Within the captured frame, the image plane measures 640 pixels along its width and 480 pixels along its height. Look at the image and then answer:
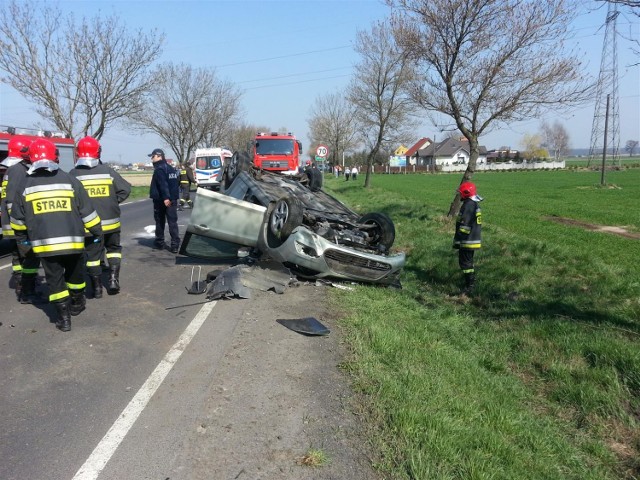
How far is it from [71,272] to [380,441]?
370 centimetres

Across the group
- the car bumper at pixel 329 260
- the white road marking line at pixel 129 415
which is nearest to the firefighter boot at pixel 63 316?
the white road marking line at pixel 129 415

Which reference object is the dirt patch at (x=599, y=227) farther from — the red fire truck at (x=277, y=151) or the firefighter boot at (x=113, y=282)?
the red fire truck at (x=277, y=151)

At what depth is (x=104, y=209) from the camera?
632 centimetres

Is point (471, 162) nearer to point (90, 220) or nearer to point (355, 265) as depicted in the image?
point (355, 265)

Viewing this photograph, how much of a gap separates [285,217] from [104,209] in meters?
2.19

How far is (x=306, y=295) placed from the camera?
652 centimetres

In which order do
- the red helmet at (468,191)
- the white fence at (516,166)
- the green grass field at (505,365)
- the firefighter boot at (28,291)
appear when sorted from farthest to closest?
the white fence at (516,166) → the red helmet at (468,191) → the firefighter boot at (28,291) → the green grass field at (505,365)

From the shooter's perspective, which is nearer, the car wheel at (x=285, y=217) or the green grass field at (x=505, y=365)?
the green grass field at (x=505, y=365)

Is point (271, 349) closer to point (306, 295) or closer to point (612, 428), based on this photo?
point (306, 295)

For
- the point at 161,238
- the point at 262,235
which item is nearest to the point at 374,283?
the point at 262,235

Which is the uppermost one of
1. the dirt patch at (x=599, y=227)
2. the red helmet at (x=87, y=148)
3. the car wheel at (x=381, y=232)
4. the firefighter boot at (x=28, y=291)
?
the red helmet at (x=87, y=148)

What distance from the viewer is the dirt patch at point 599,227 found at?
486 inches

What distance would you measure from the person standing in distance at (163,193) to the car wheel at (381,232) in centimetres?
361

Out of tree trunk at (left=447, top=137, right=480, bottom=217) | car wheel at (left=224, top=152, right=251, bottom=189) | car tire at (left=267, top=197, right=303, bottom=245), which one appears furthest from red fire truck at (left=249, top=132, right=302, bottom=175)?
car tire at (left=267, top=197, right=303, bottom=245)
